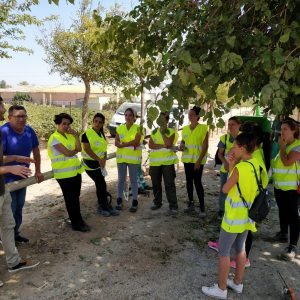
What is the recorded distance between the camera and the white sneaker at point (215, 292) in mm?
3455

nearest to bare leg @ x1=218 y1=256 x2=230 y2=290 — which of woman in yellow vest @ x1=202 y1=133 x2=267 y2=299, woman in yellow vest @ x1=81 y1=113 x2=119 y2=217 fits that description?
woman in yellow vest @ x1=202 y1=133 x2=267 y2=299

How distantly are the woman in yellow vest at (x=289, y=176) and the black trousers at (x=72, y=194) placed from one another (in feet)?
8.75

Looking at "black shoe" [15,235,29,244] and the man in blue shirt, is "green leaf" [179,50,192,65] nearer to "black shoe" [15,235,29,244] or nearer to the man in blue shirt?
the man in blue shirt

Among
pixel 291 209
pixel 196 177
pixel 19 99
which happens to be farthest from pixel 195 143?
pixel 19 99

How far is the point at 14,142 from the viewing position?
4.39m

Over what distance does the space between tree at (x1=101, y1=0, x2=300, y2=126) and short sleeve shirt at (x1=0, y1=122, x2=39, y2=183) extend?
6.12 ft

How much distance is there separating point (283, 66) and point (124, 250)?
3077mm

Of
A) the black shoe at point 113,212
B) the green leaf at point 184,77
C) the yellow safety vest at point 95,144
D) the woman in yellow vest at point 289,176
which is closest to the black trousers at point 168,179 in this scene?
the black shoe at point 113,212

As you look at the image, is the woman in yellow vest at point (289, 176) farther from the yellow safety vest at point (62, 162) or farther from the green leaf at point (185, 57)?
the yellow safety vest at point (62, 162)

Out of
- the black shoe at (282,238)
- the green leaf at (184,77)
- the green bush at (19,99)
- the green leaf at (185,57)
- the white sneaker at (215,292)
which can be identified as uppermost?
the green bush at (19,99)

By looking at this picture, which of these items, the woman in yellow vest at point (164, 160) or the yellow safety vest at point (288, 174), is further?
the woman in yellow vest at point (164, 160)

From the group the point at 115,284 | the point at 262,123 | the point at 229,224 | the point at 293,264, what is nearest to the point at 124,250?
the point at 115,284

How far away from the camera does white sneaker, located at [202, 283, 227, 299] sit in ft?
11.3

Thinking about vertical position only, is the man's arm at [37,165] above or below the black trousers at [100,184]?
above
